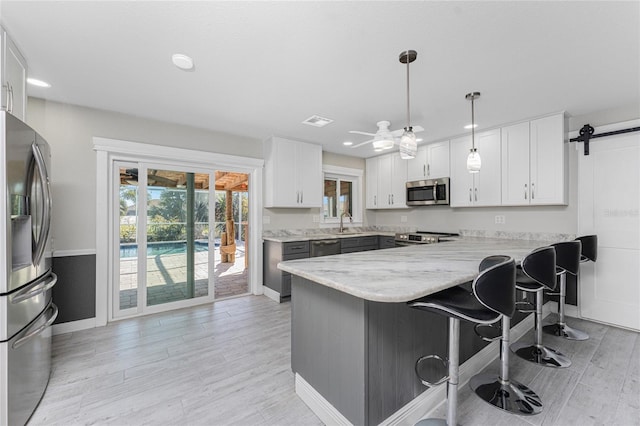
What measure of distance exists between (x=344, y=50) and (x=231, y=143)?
8.35 ft

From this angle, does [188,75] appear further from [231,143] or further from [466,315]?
[466,315]

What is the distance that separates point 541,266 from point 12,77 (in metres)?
3.85

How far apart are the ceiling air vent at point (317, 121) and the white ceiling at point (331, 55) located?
0.50 ft

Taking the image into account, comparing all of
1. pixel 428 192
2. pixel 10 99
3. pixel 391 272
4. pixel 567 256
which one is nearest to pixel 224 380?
pixel 391 272

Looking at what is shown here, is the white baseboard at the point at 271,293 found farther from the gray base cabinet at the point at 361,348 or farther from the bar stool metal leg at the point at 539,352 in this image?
the bar stool metal leg at the point at 539,352

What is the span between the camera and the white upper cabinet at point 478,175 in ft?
12.2

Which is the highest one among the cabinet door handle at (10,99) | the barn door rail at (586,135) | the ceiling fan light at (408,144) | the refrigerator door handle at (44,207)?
the barn door rail at (586,135)

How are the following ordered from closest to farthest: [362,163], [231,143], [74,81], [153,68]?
[153,68] → [74,81] → [231,143] → [362,163]

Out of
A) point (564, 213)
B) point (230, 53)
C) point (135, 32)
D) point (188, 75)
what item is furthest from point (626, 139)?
point (135, 32)

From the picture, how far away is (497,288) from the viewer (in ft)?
4.66

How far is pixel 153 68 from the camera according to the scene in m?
2.21

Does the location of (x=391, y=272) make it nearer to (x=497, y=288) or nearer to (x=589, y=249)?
(x=497, y=288)

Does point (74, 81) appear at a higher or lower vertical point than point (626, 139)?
higher

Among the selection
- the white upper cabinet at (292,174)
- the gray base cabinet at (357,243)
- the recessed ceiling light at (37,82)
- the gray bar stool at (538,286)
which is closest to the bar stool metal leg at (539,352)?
the gray bar stool at (538,286)
